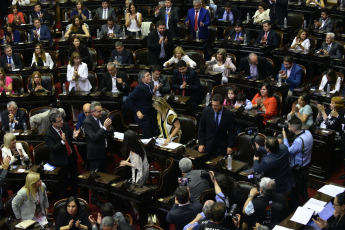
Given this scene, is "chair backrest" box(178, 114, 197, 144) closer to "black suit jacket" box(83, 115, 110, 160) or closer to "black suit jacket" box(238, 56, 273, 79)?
"black suit jacket" box(83, 115, 110, 160)

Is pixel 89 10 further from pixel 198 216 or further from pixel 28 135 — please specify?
pixel 198 216

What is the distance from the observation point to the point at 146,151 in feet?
28.5

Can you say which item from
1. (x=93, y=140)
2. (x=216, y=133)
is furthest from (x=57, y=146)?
(x=216, y=133)

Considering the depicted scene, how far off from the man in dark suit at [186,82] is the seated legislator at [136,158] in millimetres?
2673

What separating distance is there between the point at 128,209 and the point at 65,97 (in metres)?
3.37

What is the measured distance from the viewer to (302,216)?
21.7ft

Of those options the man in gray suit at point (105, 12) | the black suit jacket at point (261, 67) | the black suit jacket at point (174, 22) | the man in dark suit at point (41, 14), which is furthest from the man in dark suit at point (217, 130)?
the man in dark suit at point (41, 14)

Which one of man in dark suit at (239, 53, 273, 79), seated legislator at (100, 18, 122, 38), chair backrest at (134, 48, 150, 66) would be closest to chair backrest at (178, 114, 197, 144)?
man in dark suit at (239, 53, 273, 79)

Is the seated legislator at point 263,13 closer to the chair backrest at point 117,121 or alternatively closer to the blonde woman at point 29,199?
the chair backrest at point 117,121

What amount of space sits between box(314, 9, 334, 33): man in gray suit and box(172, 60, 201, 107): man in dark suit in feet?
12.8

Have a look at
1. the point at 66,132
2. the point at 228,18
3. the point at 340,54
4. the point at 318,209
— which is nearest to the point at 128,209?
the point at 66,132

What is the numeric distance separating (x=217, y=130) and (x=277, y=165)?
5.01 feet

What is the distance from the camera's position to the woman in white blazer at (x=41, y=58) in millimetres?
12164

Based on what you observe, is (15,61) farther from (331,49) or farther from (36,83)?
(331,49)
